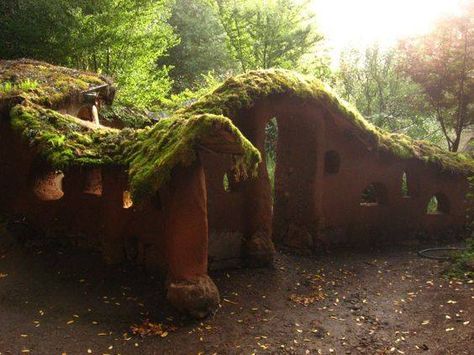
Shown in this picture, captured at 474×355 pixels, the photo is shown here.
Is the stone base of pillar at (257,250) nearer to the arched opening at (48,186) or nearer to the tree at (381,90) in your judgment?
the arched opening at (48,186)

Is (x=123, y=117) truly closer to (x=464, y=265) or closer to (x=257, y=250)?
(x=257, y=250)

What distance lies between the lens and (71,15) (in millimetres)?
14344

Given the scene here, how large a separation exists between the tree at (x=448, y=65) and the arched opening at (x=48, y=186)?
500 inches

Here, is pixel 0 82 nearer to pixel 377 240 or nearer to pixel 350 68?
pixel 377 240

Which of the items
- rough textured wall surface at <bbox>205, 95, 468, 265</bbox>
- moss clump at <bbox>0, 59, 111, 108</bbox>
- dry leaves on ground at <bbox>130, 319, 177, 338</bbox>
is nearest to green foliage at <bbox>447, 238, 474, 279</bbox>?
rough textured wall surface at <bbox>205, 95, 468, 265</bbox>

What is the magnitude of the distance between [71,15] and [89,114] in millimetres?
3827

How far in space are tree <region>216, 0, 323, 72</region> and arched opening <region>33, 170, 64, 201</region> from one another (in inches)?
363

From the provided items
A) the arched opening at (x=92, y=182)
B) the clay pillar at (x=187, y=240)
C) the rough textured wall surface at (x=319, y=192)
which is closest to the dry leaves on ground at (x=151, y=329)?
the clay pillar at (x=187, y=240)

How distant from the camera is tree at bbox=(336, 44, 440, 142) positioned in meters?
20.1

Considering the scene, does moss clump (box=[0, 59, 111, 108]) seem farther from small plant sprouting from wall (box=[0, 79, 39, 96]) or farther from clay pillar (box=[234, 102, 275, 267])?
clay pillar (box=[234, 102, 275, 267])

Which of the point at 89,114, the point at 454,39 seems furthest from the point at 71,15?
the point at 454,39

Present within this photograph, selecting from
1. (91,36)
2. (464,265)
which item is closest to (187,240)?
(464,265)

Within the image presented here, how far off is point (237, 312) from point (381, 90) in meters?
16.3

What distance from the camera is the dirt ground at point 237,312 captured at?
6.62 metres
